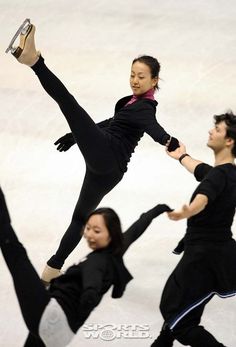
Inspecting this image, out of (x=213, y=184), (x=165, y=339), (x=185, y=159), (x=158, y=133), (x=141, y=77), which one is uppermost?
(x=141, y=77)

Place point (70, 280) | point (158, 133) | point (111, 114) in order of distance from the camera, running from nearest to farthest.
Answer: point (70, 280) → point (158, 133) → point (111, 114)

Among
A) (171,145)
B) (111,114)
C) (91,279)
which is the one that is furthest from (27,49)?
(111,114)

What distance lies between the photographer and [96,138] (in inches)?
115

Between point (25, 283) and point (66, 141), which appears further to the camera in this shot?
point (66, 141)

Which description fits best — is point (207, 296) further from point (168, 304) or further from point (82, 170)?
point (82, 170)

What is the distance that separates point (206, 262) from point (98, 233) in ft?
1.58

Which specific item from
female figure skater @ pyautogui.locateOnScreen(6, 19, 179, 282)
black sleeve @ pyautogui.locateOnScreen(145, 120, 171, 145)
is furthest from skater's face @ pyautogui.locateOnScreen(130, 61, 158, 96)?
black sleeve @ pyautogui.locateOnScreen(145, 120, 171, 145)

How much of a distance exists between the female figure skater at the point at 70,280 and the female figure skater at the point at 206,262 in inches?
11.1

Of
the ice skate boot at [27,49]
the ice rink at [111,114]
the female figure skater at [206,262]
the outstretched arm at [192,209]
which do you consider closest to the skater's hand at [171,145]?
the female figure skater at [206,262]

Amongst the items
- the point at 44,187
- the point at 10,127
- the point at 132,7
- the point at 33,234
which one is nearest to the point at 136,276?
the point at 33,234

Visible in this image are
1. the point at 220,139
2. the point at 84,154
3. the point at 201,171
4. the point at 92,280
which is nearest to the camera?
the point at 92,280

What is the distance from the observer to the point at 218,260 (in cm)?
256

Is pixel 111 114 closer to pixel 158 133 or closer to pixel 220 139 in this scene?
pixel 158 133

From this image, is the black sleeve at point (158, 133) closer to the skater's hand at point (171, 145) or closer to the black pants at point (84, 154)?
the skater's hand at point (171, 145)
